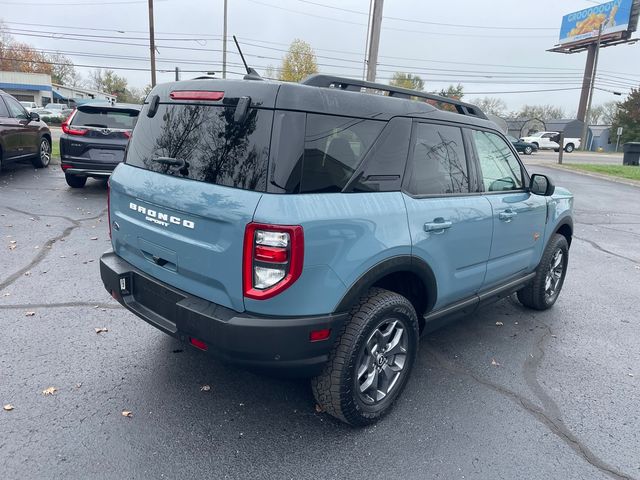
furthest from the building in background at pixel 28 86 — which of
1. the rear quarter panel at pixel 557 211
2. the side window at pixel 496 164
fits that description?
the side window at pixel 496 164

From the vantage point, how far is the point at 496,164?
3.80 m

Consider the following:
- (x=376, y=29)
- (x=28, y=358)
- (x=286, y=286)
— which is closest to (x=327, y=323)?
(x=286, y=286)

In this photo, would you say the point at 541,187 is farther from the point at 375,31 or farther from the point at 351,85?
the point at 375,31

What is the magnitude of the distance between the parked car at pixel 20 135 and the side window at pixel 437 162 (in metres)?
9.97

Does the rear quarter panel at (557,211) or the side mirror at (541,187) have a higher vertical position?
the side mirror at (541,187)

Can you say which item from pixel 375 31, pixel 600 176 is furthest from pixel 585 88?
pixel 375 31

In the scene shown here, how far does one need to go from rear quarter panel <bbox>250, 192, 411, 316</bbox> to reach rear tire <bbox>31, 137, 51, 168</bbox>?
38.6ft

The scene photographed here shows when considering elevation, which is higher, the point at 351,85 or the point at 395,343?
the point at 351,85

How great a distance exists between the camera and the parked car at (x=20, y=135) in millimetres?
9984

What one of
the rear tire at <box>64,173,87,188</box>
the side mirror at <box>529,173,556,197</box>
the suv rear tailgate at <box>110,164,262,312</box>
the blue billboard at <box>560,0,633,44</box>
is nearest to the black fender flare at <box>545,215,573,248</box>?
the side mirror at <box>529,173,556,197</box>

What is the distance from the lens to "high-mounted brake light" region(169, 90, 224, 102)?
2.57 meters

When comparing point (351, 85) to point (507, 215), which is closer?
point (351, 85)

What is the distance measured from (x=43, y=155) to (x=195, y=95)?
1138 centimetres

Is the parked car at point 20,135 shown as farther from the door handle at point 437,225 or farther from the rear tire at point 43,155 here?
the door handle at point 437,225
